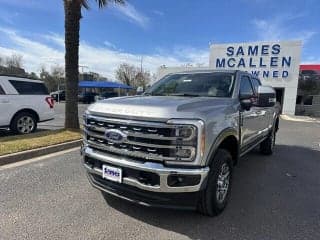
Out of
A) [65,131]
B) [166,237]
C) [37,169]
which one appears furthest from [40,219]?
[65,131]

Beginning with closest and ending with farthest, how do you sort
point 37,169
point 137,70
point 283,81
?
point 37,169, point 283,81, point 137,70

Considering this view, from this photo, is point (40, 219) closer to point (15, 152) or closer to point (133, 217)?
point (133, 217)

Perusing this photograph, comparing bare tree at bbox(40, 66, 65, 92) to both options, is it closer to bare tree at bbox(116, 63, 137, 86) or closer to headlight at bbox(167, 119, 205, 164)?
bare tree at bbox(116, 63, 137, 86)

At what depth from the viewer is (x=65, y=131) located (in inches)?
356

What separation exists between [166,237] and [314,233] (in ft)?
5.70

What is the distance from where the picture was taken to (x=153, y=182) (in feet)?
10.2

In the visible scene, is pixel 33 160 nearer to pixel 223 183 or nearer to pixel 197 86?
pixel 197 86

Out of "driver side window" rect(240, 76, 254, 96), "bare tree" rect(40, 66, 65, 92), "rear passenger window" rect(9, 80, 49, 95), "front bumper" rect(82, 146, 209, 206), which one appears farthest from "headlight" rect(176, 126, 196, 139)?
"bare tree" rect(40, 66, 65, 92)

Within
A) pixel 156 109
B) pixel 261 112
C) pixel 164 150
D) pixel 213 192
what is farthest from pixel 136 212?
pixel 261 112

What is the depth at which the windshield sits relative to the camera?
442 cm

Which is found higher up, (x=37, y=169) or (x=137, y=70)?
(x=137, y=70)

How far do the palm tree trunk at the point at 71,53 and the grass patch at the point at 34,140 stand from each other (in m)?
0.88

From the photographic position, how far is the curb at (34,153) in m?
5.84

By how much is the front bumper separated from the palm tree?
21.1 feet
